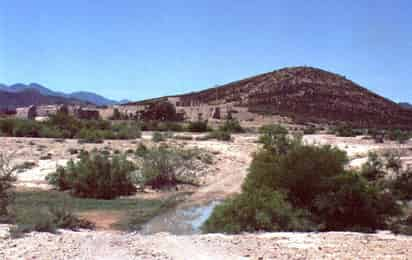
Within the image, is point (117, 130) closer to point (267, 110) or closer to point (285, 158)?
point (285, 158)

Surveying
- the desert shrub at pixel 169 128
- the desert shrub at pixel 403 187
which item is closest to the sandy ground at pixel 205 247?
the desert shrub at pixel 403 187

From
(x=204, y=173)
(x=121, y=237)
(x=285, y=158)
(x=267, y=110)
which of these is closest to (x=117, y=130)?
(x=204, y=173)

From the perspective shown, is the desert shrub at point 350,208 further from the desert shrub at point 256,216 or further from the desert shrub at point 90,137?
the desert shrub at point 90,137

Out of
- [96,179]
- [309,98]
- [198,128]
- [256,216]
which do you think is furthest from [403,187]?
[309,98]

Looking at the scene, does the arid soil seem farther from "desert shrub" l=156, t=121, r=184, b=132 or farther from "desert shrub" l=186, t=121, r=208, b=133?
"desert shrub" l=156, t=121, r=184, b=132

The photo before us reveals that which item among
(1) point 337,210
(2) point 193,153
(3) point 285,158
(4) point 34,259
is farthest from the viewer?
(2) point 193,153

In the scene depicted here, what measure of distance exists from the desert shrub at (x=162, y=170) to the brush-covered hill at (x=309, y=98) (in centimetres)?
6137

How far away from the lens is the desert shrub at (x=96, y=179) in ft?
78.4

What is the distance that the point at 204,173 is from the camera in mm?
29906

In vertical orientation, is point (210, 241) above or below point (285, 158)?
below

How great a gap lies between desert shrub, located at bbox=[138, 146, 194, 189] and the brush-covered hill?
6137cm

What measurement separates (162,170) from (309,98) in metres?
82.5

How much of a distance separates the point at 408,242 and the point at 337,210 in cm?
354

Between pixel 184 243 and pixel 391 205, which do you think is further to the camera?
pixel 391 205
